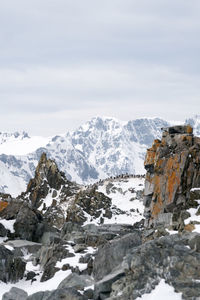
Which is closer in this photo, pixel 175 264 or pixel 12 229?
pixel 175 264

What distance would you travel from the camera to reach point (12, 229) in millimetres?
56719

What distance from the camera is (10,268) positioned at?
1475 inches

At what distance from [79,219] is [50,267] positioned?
156 feet

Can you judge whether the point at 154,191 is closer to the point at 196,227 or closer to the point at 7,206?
the point at 196,227

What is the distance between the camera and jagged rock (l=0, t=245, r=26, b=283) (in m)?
36.9

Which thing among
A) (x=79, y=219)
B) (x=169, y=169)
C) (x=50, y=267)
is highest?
(x=169, y=169)

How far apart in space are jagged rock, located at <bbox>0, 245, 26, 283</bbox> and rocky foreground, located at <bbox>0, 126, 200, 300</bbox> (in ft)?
0.29

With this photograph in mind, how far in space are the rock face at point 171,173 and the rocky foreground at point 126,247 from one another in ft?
0.30

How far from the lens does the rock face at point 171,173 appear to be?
1625 inches

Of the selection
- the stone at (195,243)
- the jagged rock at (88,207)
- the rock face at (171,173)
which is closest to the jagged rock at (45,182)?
the jagged rock at (88,207)

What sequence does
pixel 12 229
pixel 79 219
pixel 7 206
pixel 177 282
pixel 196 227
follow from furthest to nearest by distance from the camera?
pixel 79 219, pixel 7 206, pixel 12 229, pixel 196 227, pixel 177 282

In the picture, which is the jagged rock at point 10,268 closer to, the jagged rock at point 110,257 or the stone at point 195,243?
the jagged rock at point 110,257

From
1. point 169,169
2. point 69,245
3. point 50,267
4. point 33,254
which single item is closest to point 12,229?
point 33,254

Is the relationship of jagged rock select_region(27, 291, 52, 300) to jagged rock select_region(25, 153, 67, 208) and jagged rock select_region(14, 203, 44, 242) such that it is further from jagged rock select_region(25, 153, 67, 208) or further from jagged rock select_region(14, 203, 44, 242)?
jagged rock select_region(25, 153, 67, 208)
